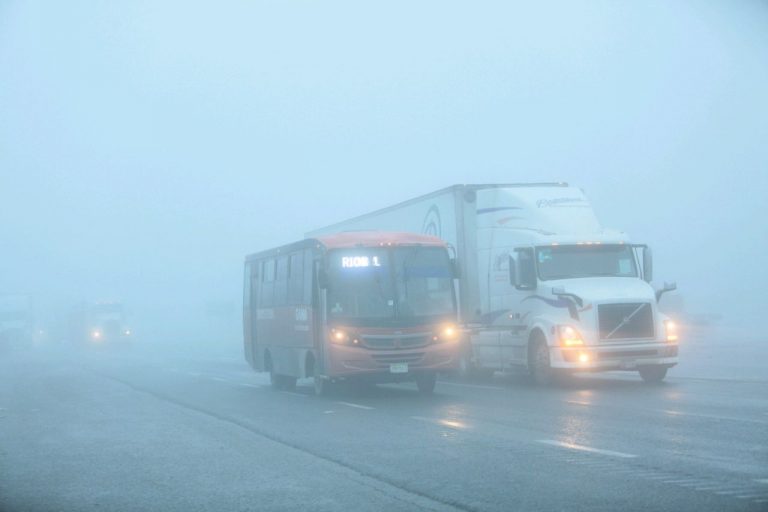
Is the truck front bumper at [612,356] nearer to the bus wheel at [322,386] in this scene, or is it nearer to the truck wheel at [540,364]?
the truck wheel at [540,364]

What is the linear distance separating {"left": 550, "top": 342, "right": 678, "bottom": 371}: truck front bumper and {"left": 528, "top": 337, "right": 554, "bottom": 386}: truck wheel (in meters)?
0.48

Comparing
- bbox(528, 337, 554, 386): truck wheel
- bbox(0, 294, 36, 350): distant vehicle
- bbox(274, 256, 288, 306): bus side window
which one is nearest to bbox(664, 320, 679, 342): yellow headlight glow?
bbox(528, 337, 554, 386): truck wheel

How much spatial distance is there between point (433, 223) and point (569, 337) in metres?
6.37

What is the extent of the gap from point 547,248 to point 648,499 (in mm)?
13976

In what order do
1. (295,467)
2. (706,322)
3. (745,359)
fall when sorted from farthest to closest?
1. (706,322)
2. (745,359)
3. (295,467)

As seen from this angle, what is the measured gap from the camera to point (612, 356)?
21125 mm

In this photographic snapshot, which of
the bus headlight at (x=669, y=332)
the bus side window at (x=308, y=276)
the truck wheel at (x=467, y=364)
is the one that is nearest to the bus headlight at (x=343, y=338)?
the bus side window at (x=308, y=276)

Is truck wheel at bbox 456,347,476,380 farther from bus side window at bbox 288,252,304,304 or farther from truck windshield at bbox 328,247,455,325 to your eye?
bus side window at bbox 288,252,304,304

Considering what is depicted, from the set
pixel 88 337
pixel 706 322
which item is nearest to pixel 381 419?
pixel 706 322

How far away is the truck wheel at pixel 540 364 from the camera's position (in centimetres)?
2184

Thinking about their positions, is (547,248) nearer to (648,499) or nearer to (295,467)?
(295,467)

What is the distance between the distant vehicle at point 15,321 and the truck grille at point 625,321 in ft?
210

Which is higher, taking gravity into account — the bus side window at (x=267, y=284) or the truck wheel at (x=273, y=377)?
the bus side window at (x=267, y=284)

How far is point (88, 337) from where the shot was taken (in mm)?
73562
